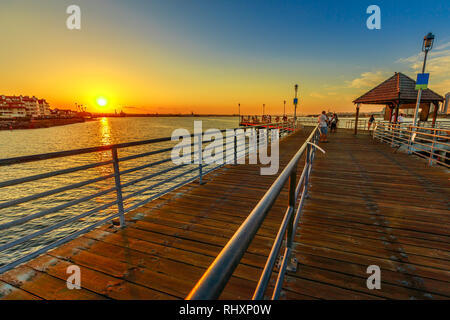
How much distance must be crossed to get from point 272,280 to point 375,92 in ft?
65.0

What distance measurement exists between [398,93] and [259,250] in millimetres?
17819

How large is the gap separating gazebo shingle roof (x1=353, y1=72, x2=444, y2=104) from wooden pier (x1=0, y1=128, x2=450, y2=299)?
541 inches

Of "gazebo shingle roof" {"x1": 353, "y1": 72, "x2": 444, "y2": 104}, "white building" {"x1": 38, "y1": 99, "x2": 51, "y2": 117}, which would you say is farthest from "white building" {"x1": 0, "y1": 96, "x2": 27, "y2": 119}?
"gazebo shingle roof" {"x1": 353, "y1": 72, "x2": 444, "y2": 104}

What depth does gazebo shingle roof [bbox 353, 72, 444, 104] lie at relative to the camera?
594 inches

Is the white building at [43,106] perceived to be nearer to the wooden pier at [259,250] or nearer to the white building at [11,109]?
the white building at [11,109]

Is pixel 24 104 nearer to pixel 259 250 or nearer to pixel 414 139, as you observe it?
pixel 259 250

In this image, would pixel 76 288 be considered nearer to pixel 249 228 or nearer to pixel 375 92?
pixel 249 228

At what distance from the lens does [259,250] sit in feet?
9.00

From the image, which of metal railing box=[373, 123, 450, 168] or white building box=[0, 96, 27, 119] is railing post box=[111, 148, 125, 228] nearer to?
metal railing box=[373, 123, 450, 168]

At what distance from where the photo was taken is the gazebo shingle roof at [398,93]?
15.1 meters

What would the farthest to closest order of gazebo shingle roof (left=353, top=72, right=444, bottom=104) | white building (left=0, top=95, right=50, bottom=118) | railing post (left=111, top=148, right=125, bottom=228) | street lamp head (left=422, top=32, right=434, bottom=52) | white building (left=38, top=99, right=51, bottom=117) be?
white building (left=38, top=99, right=51, bottom=117), white building (left=0, top=95, right=50, bottom=118), gazebo shingle roof (left=353, top=72, right=444, bottom=104), street lamp head (left=422, top=32, right=434, bottom=52), railing post (left=111, top=148, right=125, bottom=228)

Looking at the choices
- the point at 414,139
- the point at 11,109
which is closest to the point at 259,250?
the point at 414,139

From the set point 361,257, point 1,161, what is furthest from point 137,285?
point 361,257

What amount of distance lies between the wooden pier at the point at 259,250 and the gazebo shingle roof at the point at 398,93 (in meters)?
13.8
